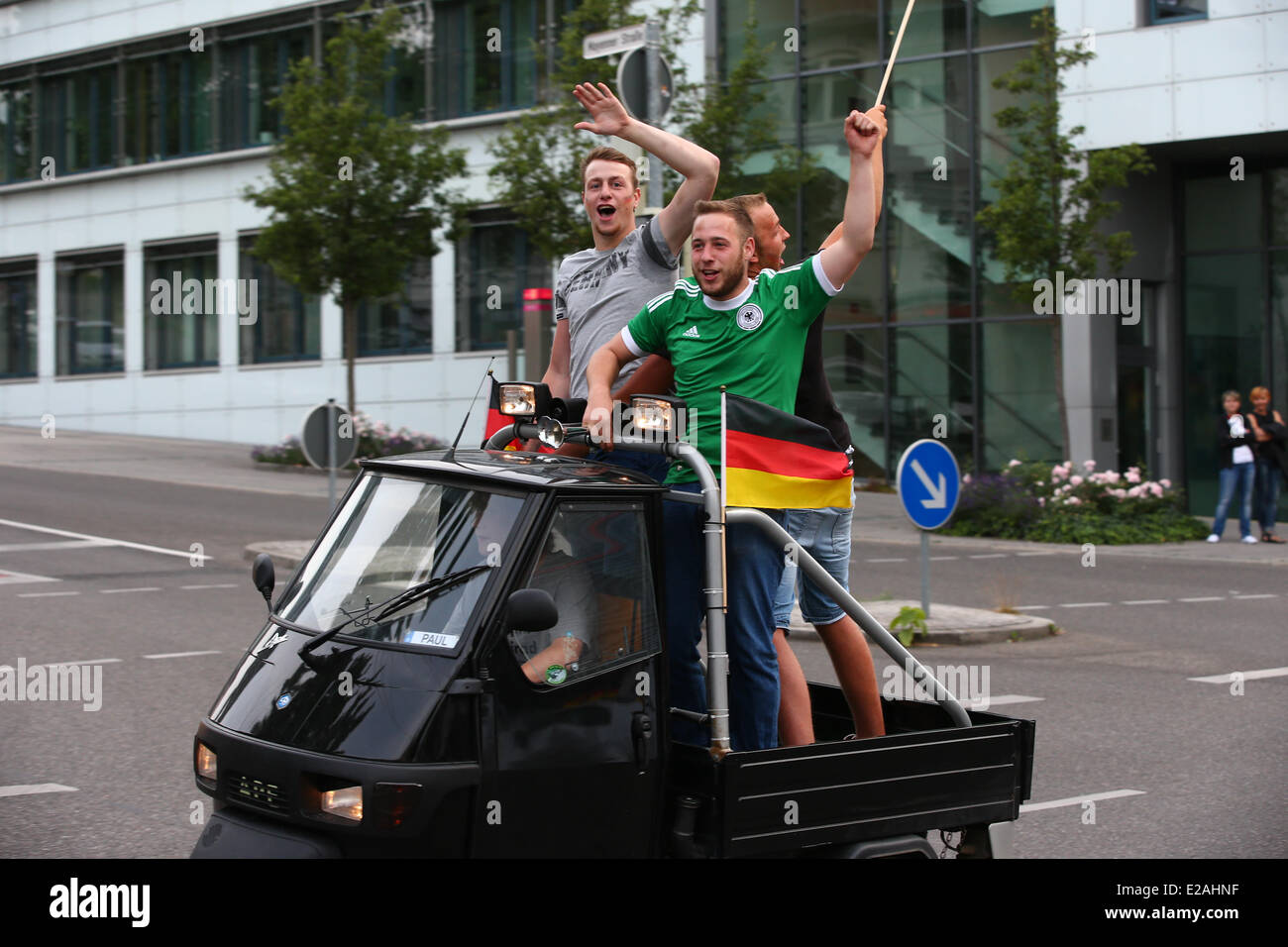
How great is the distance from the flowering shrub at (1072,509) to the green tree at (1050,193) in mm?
2053

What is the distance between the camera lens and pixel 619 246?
535 cm

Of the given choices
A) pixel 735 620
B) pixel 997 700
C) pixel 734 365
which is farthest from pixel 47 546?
pixel 735 620

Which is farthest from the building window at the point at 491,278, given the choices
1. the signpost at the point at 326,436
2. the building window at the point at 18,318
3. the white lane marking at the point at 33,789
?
the white lane marking at the point at 33,789

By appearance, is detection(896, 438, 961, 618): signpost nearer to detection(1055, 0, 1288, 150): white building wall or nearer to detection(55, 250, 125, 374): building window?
detection(1055, 0, 1288, 150): white building wall

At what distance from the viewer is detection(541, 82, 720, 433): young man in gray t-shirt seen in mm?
Answer: 5008

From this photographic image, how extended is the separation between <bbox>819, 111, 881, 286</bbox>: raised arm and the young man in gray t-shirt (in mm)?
595

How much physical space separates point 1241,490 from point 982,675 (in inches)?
465

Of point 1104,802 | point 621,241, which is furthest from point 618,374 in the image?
point 1104,802

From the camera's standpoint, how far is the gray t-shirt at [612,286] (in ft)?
17.3

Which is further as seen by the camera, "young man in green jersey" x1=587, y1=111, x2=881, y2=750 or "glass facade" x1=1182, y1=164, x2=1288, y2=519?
"glass facade" x1=1182, y1=164, x2=1288, y2=519

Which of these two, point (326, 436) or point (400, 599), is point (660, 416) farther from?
point (326, 436)

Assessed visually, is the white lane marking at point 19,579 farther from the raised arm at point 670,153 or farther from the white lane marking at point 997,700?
the raised arm at point 670,153

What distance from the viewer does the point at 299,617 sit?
4203mm

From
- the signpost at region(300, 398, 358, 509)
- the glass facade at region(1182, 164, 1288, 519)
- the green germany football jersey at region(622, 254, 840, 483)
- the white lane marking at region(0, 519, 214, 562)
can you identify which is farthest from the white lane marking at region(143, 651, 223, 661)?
the glass facade at region(1182, 164, 1288, 519)
